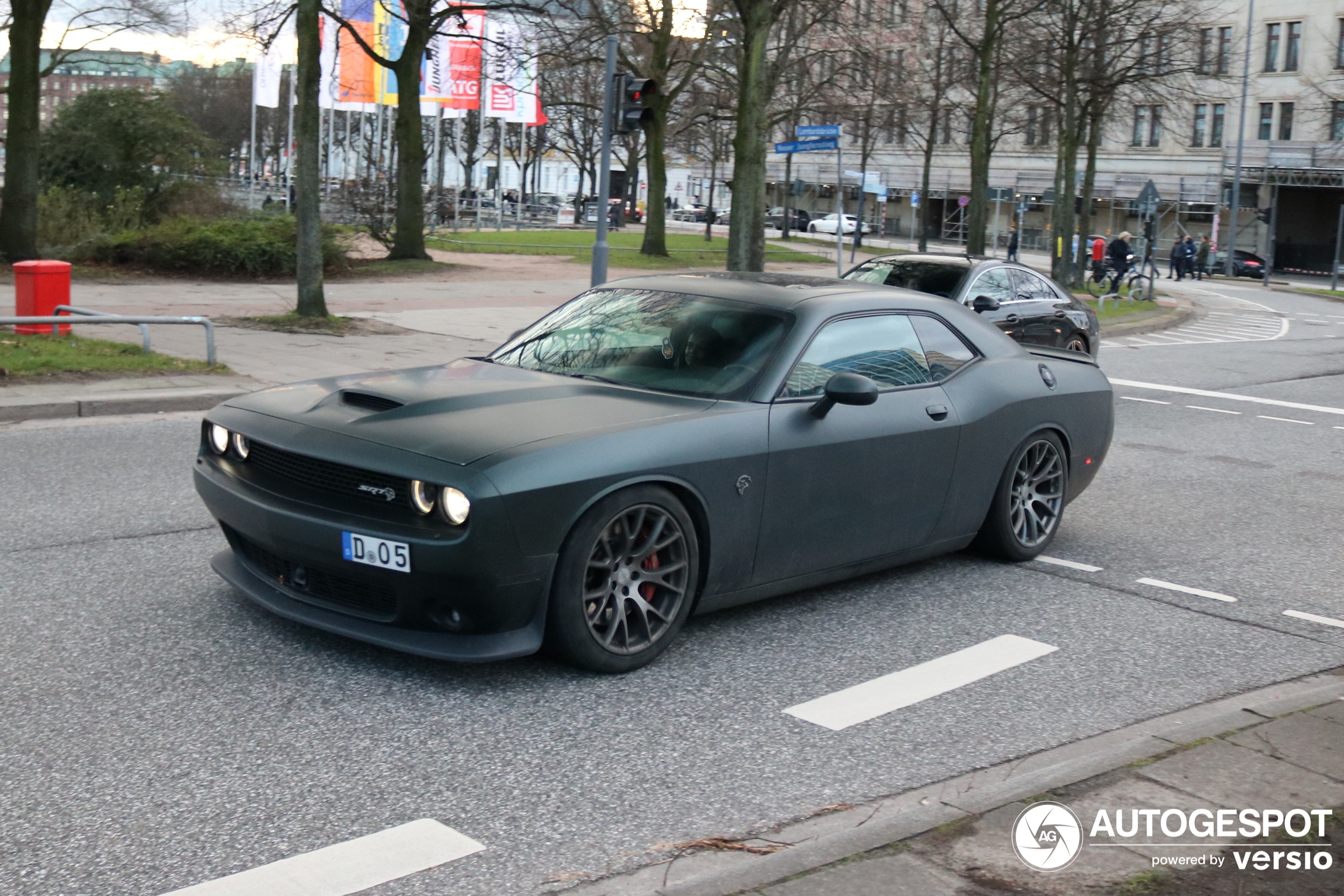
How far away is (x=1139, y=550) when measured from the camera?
7.59 metres

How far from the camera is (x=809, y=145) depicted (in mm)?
24938

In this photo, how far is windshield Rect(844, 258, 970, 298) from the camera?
43.9ft

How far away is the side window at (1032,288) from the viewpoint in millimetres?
14648

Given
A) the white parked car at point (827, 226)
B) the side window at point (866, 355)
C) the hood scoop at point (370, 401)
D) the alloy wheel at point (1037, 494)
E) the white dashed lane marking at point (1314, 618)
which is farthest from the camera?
the white parked car at point (827, 226)

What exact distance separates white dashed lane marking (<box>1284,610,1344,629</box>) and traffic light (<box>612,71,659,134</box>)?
11912mm

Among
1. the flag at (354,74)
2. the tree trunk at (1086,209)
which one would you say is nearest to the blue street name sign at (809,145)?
the tree trunk at (1086,209)

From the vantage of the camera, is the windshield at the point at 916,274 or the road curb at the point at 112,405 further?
the windshield at the point at 916,274

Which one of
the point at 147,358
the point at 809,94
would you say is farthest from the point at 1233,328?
the point at 147,358

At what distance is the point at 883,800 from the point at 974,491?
9.25ft

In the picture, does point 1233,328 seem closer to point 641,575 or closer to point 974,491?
point 974,491

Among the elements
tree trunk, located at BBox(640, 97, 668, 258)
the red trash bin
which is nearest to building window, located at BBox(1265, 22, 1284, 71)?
tree trunk, located at BBox(640, 97, 668, 258)

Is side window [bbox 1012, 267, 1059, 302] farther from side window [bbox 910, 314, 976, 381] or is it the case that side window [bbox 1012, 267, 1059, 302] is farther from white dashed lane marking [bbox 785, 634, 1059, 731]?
white dashed lane marking [bbox 785, 634, 1059, 731]

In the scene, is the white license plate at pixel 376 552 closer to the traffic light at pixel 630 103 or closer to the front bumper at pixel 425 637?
the front bumper at pixel 425 637

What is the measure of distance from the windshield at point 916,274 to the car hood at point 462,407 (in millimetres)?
8130
